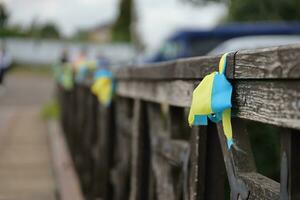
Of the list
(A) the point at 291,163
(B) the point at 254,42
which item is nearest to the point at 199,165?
(A) the point at 291,163

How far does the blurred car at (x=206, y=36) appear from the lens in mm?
14352

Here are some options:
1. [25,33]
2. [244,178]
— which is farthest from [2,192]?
[25,33]

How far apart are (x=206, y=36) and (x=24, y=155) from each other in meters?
5.58

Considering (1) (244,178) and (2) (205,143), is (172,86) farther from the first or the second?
(1) (244,178)

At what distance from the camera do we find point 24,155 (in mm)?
11125

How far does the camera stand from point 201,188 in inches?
119

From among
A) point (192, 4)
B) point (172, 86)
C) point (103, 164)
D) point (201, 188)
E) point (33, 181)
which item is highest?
point (192, 4)

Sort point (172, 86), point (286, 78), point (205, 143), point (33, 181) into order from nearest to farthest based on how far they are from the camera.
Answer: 1. point (286, 78)
2. point (205, 143)
3. point (172, 86)
4. point (33, 181)

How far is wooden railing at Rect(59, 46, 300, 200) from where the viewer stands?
2.09 meters

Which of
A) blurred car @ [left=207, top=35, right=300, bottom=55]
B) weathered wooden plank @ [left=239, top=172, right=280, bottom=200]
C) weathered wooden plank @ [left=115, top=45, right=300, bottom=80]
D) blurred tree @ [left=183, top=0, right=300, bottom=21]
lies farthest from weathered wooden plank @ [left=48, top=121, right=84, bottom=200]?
weathered wooden plank @ [left=239, top=172, right=280, bottom=200]

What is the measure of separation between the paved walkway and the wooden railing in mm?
1735

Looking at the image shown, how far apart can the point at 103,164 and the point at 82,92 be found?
350 cm

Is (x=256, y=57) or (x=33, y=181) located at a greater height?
(x=256, y=57)

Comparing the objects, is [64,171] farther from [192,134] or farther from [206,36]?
[206,36]
